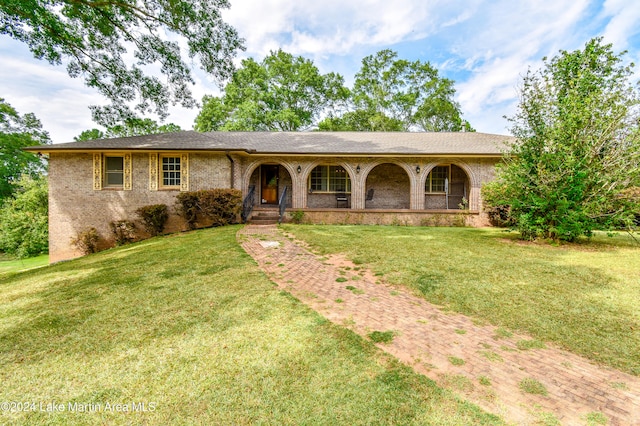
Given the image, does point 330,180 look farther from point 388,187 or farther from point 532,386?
point 532,386

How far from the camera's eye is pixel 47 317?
3.72 m

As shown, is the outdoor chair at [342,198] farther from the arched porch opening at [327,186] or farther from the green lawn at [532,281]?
the green lawn at [532,281]

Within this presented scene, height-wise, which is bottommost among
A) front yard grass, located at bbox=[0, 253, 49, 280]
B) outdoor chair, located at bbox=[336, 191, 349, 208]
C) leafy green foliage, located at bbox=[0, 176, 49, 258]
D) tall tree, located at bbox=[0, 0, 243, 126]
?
front yard grass, located at bbox=[0, 253, 49, 280]

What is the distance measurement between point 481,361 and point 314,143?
12.9 meters

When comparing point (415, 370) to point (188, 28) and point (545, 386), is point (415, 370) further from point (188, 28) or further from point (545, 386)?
point (188, 28)

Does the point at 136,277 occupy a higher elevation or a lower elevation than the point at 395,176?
lower

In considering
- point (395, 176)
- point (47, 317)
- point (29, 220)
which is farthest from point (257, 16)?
point (29, 220)

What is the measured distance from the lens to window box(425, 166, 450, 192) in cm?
1484

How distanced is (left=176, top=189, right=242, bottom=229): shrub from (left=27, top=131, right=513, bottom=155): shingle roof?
2.01 metres

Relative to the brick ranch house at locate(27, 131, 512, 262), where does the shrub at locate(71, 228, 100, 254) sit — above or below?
below

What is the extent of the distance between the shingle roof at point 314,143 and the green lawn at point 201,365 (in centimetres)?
890

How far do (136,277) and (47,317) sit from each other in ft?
5.48

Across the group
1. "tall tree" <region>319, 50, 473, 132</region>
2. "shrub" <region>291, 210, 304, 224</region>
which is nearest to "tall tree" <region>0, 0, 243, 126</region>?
"shrub" <region>291, 210, 304, 224</region>

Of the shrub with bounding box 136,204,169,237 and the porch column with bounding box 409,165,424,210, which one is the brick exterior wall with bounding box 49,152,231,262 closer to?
the shrub with bounding box 136,204,169,237
